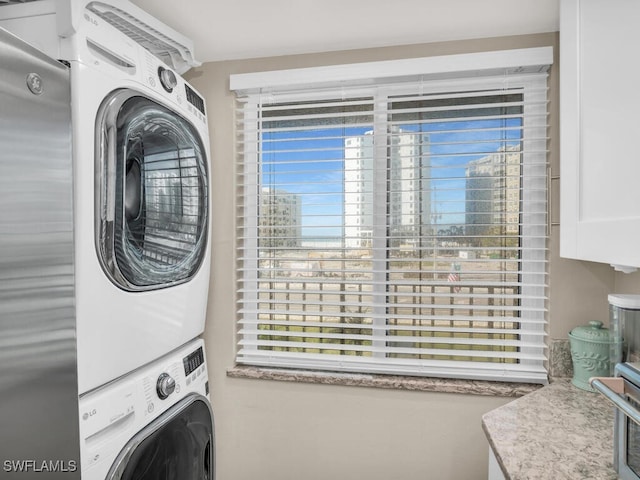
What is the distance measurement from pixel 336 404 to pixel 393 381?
0.28 meters

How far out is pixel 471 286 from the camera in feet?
5.54

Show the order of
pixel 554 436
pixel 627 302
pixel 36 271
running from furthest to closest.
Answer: pixel 627 302 < pixel 554 436 < pixel 36 271

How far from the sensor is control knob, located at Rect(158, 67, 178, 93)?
1276 mm

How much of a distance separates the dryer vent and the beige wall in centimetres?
24

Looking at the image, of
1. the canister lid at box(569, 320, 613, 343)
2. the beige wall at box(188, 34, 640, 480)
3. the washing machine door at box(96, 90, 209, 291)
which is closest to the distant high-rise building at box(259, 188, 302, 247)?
the beige wall at box(188, 34, 640, 480)

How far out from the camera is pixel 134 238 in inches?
44.3

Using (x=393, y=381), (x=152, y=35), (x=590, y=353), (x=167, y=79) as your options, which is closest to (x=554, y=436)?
(x=590, y=353)

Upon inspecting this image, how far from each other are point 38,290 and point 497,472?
1.36 meters

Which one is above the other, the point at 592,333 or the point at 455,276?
the point at 455,276

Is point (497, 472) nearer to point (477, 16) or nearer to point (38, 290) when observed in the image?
point (38, 290)

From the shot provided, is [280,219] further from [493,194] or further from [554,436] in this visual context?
[554,436]

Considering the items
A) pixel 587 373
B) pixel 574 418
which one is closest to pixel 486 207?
pixel 587 373

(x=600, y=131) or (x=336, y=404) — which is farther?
(x=336, y=404)

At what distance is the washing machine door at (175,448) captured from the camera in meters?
1.10
